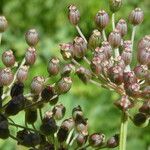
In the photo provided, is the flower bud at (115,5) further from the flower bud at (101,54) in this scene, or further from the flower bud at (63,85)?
the flower bud at (63,85)

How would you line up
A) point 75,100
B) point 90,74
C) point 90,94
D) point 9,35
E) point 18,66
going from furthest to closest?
1. point 9,35
2. point 90,94
3. point 75,100
4. point 18,66
5. point 90,74

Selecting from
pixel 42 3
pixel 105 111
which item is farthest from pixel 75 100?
pixel 42 3

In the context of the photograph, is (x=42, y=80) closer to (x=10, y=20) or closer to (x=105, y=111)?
(x=105, y=111)

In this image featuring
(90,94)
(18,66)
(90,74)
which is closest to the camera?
(90,74)

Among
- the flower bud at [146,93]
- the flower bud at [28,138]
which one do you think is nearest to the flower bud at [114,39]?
the flower bud at [146,93]

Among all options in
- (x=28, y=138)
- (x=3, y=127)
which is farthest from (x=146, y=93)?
(x=3, y=127)

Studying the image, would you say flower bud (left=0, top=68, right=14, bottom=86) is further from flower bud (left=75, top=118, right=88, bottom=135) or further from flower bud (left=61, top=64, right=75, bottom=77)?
flower bud (left=75, top=118, right=88, bottom=135)

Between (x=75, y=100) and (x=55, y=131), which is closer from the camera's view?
(x=55, y=131)
